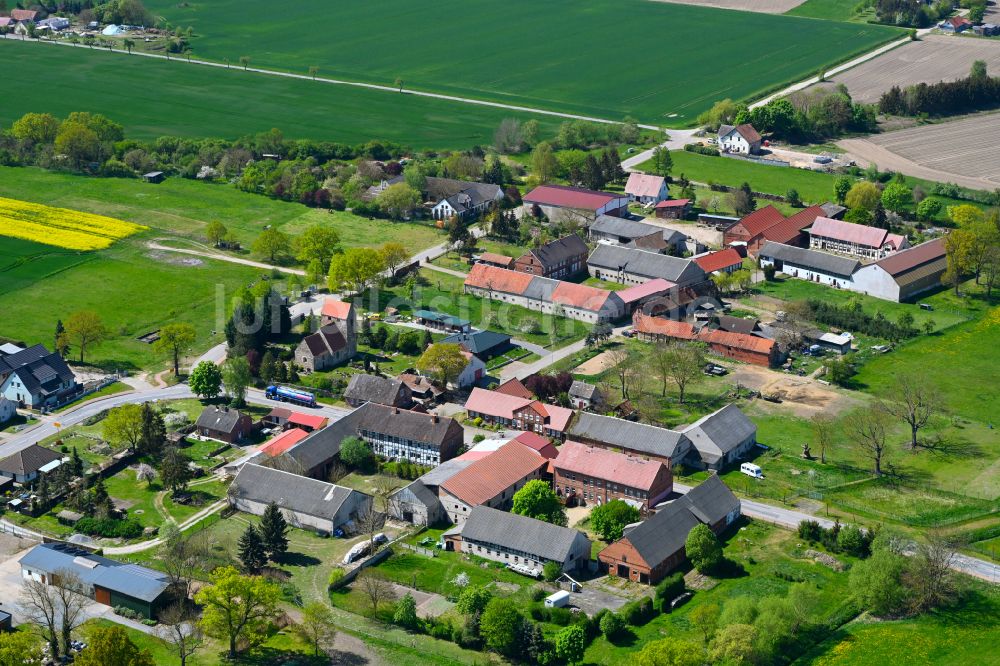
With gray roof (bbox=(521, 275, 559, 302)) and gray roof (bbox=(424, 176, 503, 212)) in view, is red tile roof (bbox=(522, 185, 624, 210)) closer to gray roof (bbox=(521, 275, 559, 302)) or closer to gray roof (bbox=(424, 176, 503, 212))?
gray roof (bbox=(424, 176, 503, 212))

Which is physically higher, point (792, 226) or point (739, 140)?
point (739, 140)

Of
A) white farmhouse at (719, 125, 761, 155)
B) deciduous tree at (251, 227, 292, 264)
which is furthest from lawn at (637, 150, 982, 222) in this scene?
deciduous tree at (251, 227, 292, 264)

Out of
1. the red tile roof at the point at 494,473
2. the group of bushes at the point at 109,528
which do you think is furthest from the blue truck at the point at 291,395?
the group of bushes at the point at 109,528

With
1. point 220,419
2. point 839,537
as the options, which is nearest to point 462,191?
point 220,419

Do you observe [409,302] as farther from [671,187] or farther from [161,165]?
[161,165]

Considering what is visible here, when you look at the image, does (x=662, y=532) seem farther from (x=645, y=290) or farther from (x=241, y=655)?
(x=645, y=290)

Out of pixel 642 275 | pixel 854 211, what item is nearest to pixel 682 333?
pixel 642 275
